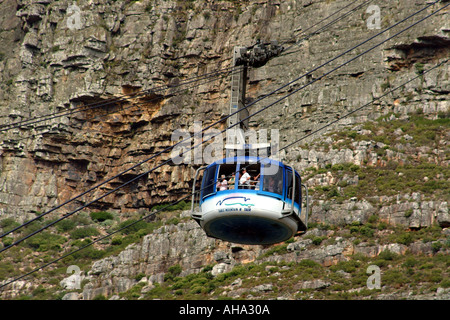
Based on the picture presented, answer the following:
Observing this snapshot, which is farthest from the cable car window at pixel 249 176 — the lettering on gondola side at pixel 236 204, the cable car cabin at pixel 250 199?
the lettering on gondola side at pixel 236 204

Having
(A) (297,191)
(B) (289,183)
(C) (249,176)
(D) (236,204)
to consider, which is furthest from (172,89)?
(D) (236,204)

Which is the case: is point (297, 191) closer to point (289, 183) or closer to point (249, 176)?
point (289, 183)

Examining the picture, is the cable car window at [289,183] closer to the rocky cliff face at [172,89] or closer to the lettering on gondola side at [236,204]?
the lettering on gondola side at [236,204]

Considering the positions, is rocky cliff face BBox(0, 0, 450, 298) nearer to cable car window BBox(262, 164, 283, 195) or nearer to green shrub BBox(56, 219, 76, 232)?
green shrub BBox(56, 219, 76, 232)

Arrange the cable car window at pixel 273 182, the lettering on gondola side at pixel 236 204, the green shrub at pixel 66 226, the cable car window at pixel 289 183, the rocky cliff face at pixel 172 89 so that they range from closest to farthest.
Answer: the lettering on gondola side at pixel 236 204, the cable car window at pixel 273 182, the cable car window at pixel 289 183, the rocky cliff face at pixel 172 89, the green shrub at pixel 66 226

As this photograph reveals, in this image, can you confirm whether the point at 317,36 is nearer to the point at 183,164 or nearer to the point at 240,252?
the point at 183,164

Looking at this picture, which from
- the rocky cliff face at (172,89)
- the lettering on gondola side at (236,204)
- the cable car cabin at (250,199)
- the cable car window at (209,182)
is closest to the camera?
the lettering on gondola side at (236,204)

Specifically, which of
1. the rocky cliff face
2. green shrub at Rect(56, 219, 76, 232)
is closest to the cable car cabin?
the rocky cliff face

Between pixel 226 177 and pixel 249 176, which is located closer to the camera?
pixel 249 176
